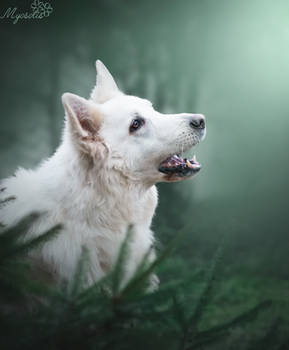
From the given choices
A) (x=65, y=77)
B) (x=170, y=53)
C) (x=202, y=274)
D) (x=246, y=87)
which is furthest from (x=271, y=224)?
(x=202, y=274)

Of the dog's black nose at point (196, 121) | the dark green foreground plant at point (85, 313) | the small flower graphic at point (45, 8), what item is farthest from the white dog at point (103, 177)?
the small flower graphic at point (45, 8)

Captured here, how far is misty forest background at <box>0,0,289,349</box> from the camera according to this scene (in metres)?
4.57

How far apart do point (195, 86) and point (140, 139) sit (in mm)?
3453

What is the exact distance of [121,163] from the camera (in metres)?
1.92

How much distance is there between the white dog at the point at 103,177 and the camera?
1721mm

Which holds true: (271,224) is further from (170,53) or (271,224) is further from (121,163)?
(121,163)

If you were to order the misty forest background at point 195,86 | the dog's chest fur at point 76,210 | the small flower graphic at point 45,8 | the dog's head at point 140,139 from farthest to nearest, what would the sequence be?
the misty forest background at point 195,86 < the small flower graphic at point 45,8 < the dog's head at point 140,139 < the dog's chest fur at point 76,210

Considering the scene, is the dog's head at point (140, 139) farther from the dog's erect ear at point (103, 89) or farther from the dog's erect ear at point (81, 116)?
the dog's erect ear at point (103, 89)

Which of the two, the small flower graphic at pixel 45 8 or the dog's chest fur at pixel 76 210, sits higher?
the small flower graphic at pixel 45 8

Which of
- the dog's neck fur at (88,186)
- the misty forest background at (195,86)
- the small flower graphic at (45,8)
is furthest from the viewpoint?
the misty forest background at (195,86)

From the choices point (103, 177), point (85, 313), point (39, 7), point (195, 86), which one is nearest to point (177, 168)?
point (103, 177)

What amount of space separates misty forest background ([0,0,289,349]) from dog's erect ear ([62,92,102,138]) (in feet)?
8.33

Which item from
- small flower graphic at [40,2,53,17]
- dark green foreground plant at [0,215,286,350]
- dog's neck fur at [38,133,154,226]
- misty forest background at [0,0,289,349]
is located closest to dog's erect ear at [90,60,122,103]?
dog's neck fur at [38,133,154,226]

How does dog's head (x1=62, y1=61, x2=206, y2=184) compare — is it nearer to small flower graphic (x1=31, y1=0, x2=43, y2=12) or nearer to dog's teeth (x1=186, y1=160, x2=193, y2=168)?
dog's teeth (x1=186, y1=160, x2=193, y2=168)
